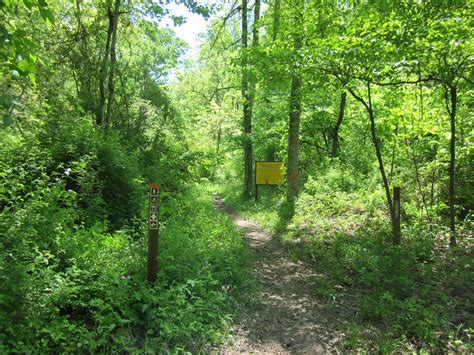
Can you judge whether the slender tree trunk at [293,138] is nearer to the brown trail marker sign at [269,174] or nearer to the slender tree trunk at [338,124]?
the brown trail marker sign at [269,174]

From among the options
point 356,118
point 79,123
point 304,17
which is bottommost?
point 79,123

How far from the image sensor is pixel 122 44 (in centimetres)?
1466

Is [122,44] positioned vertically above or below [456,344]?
above

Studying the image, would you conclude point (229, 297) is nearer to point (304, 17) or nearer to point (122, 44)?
point (304, 17)

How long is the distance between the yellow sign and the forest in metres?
2.24

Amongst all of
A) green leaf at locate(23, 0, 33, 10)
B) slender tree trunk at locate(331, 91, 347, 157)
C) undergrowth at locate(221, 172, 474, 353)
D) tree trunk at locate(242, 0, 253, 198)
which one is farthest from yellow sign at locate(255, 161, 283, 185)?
green leaf at locate(23, 0, 33, 10)

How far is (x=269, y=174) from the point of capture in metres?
14.6

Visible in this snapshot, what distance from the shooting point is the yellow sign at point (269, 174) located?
48.0ft

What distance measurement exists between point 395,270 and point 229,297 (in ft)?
9.21

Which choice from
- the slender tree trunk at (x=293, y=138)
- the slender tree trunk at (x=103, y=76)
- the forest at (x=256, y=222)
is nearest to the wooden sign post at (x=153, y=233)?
the forest at (x=256, y=222)

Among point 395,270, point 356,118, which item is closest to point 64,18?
point 356,118

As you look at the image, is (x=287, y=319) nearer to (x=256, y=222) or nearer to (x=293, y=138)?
(x=256, y=222)

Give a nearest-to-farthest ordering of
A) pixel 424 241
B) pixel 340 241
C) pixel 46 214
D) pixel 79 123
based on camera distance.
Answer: pixel 46 214 → pixel 424 241 → pixel 340 241 → pixel 79 123

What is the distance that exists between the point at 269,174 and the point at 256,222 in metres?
3.36
